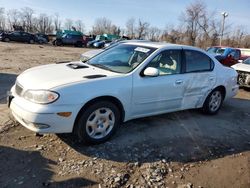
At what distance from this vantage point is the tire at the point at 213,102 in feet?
20.0

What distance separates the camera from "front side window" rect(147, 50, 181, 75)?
16.3ft

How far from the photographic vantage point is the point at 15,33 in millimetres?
37156

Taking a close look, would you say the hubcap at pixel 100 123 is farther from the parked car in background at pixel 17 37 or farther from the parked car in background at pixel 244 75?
the parked car in background at pixel 17 37

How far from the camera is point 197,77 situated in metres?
5.57

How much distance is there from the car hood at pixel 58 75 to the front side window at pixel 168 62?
0.91 metres

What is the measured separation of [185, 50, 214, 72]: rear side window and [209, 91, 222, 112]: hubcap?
0.63m

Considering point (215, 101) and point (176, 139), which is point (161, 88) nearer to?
point (176, 139)

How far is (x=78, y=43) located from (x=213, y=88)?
35387 millimetres

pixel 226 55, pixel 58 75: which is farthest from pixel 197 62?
pixel 226 55

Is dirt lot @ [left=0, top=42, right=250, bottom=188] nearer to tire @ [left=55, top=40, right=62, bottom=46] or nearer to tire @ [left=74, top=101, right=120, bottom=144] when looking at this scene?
tire @ [left=74, top=101, right=120, bottom=144]

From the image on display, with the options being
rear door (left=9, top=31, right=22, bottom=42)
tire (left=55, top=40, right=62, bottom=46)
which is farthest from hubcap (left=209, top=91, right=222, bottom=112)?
rear door (left=9, top=31, right=22, bottom=42)

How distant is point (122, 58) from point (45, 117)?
6.32ft

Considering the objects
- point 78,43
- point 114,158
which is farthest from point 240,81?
point 78,43

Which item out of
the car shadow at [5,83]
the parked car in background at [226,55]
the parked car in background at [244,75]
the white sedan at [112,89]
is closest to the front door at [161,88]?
the white sedan at [112,89]
